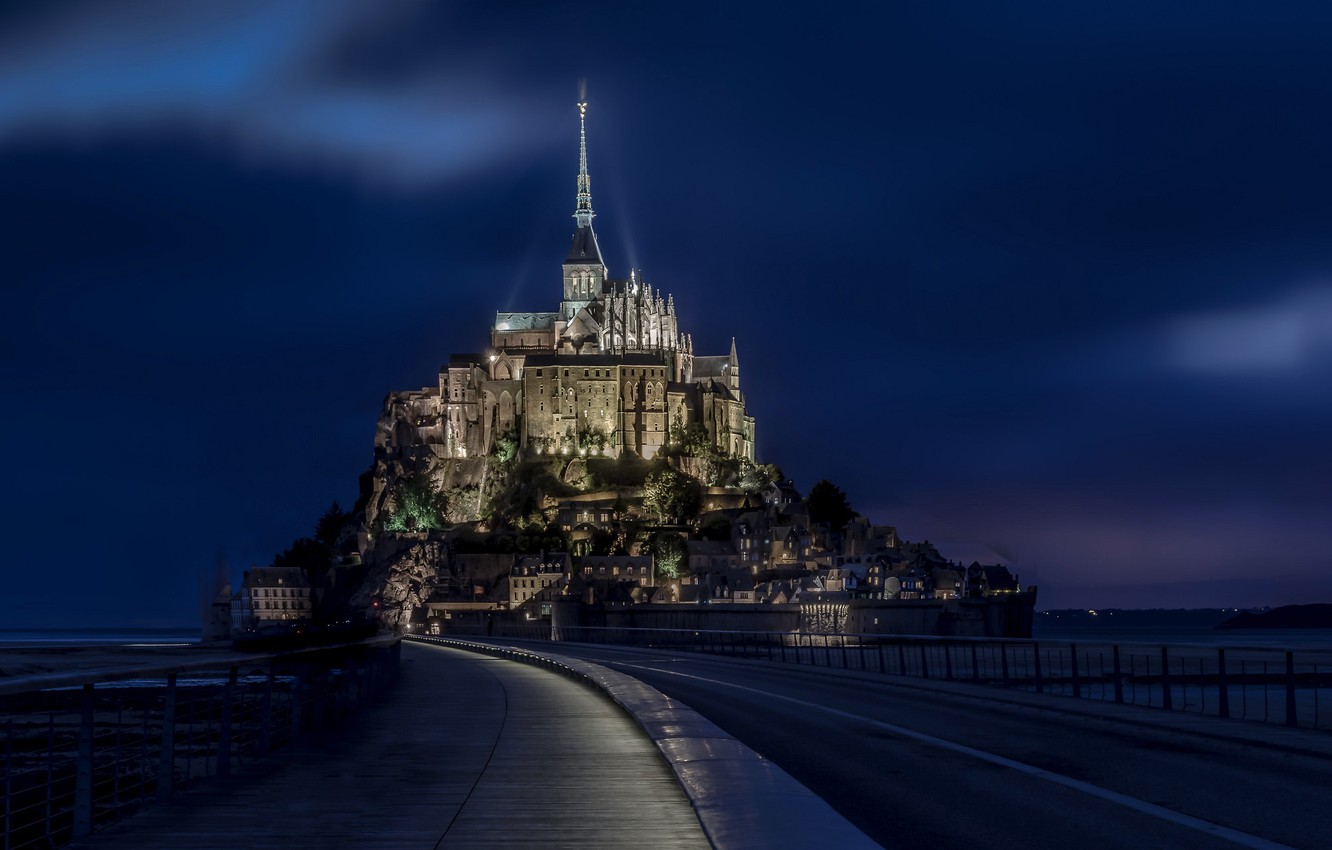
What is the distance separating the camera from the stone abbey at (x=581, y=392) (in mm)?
171250

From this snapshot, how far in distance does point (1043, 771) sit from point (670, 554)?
137 m

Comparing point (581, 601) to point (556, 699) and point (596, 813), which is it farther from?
point (596, 813)

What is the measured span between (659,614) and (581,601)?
6.89 m

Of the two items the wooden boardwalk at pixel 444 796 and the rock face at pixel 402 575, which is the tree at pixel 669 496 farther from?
the wooden boardwalk at pixel 444 796

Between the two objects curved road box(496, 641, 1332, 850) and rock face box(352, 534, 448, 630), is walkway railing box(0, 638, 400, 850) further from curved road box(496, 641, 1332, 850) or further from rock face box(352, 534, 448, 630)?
rock face box(352, 534, 448, 630)

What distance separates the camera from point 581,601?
12562 centimetres

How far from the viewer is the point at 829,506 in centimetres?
17612

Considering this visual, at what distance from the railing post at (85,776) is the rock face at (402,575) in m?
136

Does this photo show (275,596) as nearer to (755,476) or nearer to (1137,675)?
(755,476)

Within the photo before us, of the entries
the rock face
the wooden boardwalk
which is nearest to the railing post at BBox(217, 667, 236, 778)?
the wooden boardwalk

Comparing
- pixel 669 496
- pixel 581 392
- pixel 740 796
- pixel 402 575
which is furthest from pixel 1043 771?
pixel 581 392

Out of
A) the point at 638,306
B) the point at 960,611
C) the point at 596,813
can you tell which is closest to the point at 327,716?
the point at 596,813

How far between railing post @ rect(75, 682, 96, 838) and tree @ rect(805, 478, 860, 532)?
533 ft

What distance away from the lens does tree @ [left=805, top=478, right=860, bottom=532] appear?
173 meters
